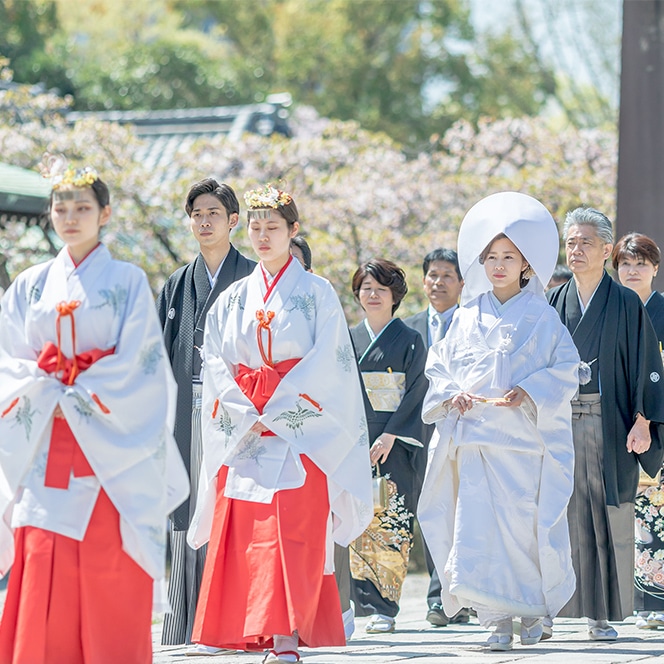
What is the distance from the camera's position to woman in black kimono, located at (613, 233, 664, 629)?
6887 millimetres

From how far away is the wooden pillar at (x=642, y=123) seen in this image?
9039mm

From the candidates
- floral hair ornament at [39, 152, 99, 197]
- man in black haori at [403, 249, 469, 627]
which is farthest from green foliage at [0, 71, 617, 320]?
floral hair ornament at [39, 152, 99, 197]

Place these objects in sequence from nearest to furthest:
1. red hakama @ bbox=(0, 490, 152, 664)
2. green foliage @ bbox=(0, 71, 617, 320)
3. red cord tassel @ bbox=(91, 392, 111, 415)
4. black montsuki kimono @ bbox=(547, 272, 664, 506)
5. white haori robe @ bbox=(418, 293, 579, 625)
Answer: red hakama @ bbox=(0, 490, 152, 664) < red cord tassel @ bbox=(91, 392, 111, 415) < white haori robe @ bbox=(418, 293, 579, 625) < black montsuki kimono @ bbox=(547, 272, 664, 506) < green foliage @ bbox=(0, 71, 617, 320)

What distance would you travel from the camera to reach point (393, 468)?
23.7 ft

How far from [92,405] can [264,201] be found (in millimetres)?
1473

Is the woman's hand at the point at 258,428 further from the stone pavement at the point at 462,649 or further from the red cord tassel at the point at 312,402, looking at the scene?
the stone pavement at the point at 462,649

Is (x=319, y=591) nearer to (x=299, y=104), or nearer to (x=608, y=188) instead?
(x=608, y=188)

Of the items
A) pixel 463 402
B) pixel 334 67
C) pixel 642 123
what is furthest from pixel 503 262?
pixel 334 67

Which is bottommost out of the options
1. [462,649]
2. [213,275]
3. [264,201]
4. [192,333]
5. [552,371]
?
[462,649]

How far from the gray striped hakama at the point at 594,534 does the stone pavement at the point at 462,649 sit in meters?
0.19

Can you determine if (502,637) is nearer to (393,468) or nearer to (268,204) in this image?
(393,468)

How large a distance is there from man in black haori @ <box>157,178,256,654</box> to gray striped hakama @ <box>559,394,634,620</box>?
6.21ft

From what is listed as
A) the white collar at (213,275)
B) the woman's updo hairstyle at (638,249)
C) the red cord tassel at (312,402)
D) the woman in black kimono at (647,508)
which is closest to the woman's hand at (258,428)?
the red cord tassel at (312,402)

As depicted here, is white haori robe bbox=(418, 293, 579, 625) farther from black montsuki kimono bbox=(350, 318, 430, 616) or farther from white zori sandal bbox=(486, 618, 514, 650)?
black montsuki kimono bbox=(350, 318, 430, 616)
